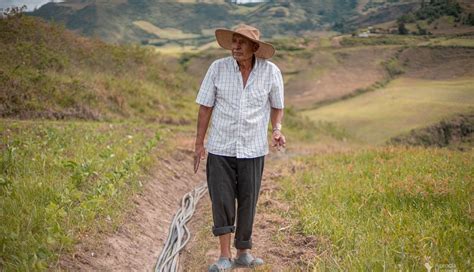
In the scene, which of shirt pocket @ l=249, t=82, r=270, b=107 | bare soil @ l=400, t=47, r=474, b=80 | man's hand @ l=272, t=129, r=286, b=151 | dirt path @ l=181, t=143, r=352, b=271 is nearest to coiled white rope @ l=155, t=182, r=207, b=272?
dirt path @ l=181, t=143, r=352, b=271

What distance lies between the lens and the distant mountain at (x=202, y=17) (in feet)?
203

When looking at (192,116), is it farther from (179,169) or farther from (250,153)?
(250,153)

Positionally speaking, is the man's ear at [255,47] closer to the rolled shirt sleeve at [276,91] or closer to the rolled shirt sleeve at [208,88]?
the rolled shirt sleeve at [276,91]

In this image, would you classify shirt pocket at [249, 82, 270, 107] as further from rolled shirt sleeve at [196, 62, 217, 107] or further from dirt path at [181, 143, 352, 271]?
dirt path at [181, 143, 352, 271]

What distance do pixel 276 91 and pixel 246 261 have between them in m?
1.85

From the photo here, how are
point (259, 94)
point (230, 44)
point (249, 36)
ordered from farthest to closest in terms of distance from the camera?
point (230, 44), point (259, 94), point (249, 36)

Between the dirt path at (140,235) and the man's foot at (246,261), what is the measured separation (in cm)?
126

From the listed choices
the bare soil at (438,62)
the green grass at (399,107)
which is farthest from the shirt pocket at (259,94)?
the green grass at (399,107)

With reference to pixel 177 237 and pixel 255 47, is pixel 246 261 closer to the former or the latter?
pixel 177 237

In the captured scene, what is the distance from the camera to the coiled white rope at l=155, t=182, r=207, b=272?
214 inches

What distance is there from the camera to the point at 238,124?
4684 millimetres

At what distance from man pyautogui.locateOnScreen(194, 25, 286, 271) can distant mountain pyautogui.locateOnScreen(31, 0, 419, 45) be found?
132 feet

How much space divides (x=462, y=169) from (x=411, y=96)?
21911 millimetres

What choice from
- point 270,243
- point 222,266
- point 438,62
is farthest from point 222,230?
point 438,62
